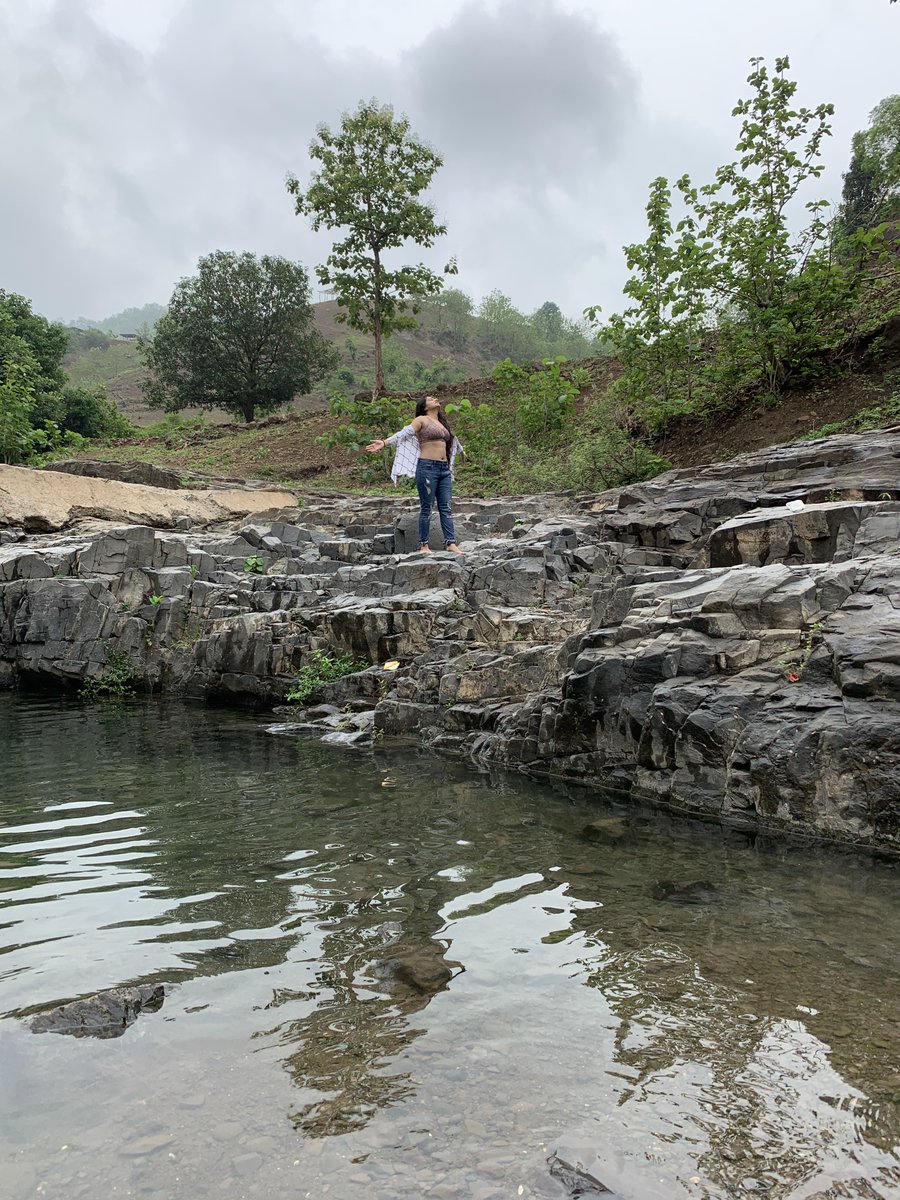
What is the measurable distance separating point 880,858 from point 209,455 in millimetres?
28533

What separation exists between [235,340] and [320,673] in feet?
110

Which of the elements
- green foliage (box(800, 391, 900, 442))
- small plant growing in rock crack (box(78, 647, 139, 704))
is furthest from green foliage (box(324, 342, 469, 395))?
small plant growing in rock crack (box(78, 647, 139, 704))

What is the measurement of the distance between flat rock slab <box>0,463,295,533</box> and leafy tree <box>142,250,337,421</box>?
22384 mm

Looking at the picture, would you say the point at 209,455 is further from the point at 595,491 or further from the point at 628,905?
the point at 628,905

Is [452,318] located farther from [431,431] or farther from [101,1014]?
[101,1014]

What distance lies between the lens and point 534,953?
12.0ft

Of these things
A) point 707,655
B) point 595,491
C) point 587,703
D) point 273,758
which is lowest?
point 273,758

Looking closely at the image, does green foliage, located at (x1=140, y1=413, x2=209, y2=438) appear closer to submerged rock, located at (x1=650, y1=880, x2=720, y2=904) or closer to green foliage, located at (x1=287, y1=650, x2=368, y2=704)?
green foliage, located at (x1=287, y1=650, x2=368, y2=704)

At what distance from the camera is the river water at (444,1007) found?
7.33 ft

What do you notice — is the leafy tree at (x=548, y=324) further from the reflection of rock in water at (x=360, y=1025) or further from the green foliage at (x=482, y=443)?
the reflection of rock in water at (x=360, y=1025)

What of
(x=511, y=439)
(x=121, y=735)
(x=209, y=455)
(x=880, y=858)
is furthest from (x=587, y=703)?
(x=209, y=455)

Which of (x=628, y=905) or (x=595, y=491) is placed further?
(x=595, y=491)

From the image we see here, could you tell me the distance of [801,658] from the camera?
6254 mm

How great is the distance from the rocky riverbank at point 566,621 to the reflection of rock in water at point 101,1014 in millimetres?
4423
